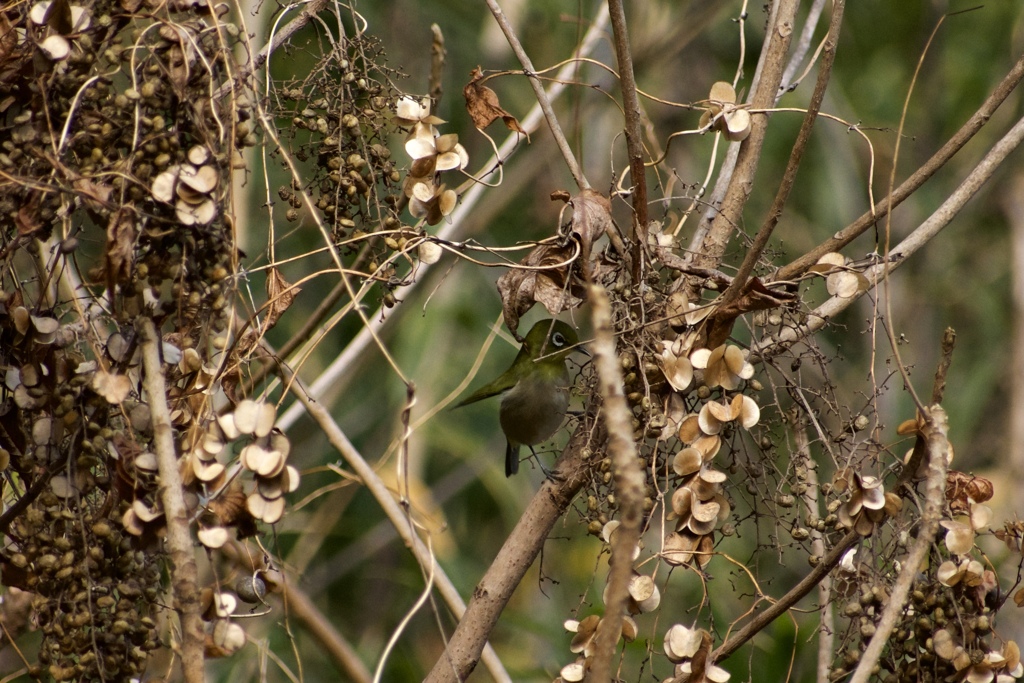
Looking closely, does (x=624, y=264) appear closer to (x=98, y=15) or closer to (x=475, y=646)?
(x=475, y=646)

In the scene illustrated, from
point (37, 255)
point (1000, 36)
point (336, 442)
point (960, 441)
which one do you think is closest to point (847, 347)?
point (960, 441)

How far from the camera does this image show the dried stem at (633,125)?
1480mm

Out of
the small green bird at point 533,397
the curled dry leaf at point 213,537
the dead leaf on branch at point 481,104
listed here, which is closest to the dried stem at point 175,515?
the curled dry leaf at point 213,537

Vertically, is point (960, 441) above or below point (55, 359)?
below

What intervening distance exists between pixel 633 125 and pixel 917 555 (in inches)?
27.7

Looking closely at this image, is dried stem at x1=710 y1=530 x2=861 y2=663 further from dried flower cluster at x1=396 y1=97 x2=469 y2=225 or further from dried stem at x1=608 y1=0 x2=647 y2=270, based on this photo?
dried flower cluster at x1=396 y1=97 x2=469 y2=225

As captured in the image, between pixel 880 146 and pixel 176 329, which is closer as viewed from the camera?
pixel 176 329

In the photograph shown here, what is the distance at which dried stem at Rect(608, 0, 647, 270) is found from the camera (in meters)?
1.48

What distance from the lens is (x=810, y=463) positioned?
57.8 inches

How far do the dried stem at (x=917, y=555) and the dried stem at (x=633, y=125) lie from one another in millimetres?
488

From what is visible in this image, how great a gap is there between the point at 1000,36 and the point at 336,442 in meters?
5.31

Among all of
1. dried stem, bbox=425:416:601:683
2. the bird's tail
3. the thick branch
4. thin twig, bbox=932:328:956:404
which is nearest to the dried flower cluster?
dried stem, bbox=425:416:601:683

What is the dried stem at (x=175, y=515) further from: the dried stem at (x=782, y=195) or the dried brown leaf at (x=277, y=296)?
the dried stem at (x=782, y=195)

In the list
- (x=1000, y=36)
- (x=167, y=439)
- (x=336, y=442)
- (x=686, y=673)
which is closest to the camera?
(x=167, y=439)
